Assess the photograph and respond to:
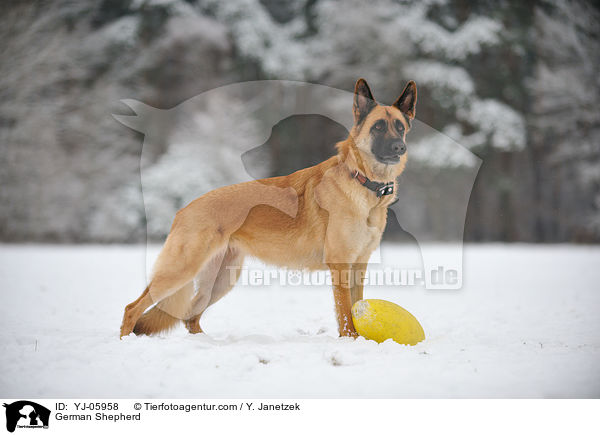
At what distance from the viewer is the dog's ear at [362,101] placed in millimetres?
3344

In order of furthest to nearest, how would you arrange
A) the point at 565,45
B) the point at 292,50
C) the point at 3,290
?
the point at 292,50 → the point at 565,45 → the point at 3,290

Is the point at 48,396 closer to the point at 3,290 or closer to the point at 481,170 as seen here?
the point at 3,290

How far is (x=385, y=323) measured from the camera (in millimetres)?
2984

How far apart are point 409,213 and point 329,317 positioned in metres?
10.4

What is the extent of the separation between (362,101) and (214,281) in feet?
6.09

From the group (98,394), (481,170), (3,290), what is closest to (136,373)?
(98,394)

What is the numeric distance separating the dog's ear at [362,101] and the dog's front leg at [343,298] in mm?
1160

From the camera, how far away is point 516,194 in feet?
52.1

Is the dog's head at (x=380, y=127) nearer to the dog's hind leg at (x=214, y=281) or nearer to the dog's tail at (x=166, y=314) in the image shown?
→ the dog's hind leg at (x=214, y=281)

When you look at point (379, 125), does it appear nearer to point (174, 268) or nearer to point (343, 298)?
point (343, 298)

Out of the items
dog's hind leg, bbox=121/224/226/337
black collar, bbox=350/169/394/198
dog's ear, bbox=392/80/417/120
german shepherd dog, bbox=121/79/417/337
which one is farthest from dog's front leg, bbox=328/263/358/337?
dog's ear, bbox=392/80/417/120
